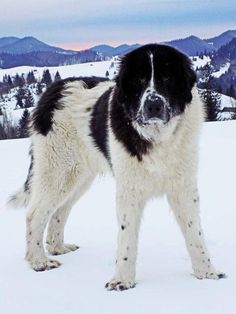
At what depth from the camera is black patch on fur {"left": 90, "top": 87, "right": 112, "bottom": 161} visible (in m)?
5.11

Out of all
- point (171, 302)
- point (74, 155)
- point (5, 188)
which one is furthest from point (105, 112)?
point (5, 188)

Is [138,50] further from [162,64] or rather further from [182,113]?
[182,113]

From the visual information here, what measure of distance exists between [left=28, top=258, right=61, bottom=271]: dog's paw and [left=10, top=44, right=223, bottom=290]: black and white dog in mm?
10

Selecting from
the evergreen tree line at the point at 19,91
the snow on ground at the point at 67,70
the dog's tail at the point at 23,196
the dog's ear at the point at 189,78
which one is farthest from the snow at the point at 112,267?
the snow on ground at the point at 67,70

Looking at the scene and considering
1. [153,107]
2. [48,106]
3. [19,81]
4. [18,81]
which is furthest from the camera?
[18,81]

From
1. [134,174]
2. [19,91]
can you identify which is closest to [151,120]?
[134,174]

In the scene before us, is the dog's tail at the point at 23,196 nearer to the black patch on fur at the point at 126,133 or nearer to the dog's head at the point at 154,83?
the black patch on fur at the point at 126,133

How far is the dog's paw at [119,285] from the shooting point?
4555 mm

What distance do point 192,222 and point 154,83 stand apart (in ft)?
4.34

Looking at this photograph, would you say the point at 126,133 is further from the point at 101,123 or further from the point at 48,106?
the point at 48,106

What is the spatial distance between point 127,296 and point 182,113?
1.58m

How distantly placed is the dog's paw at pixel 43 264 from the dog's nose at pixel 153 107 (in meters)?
2.06

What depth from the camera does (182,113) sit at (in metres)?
4.60

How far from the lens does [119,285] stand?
4562 millimetres
